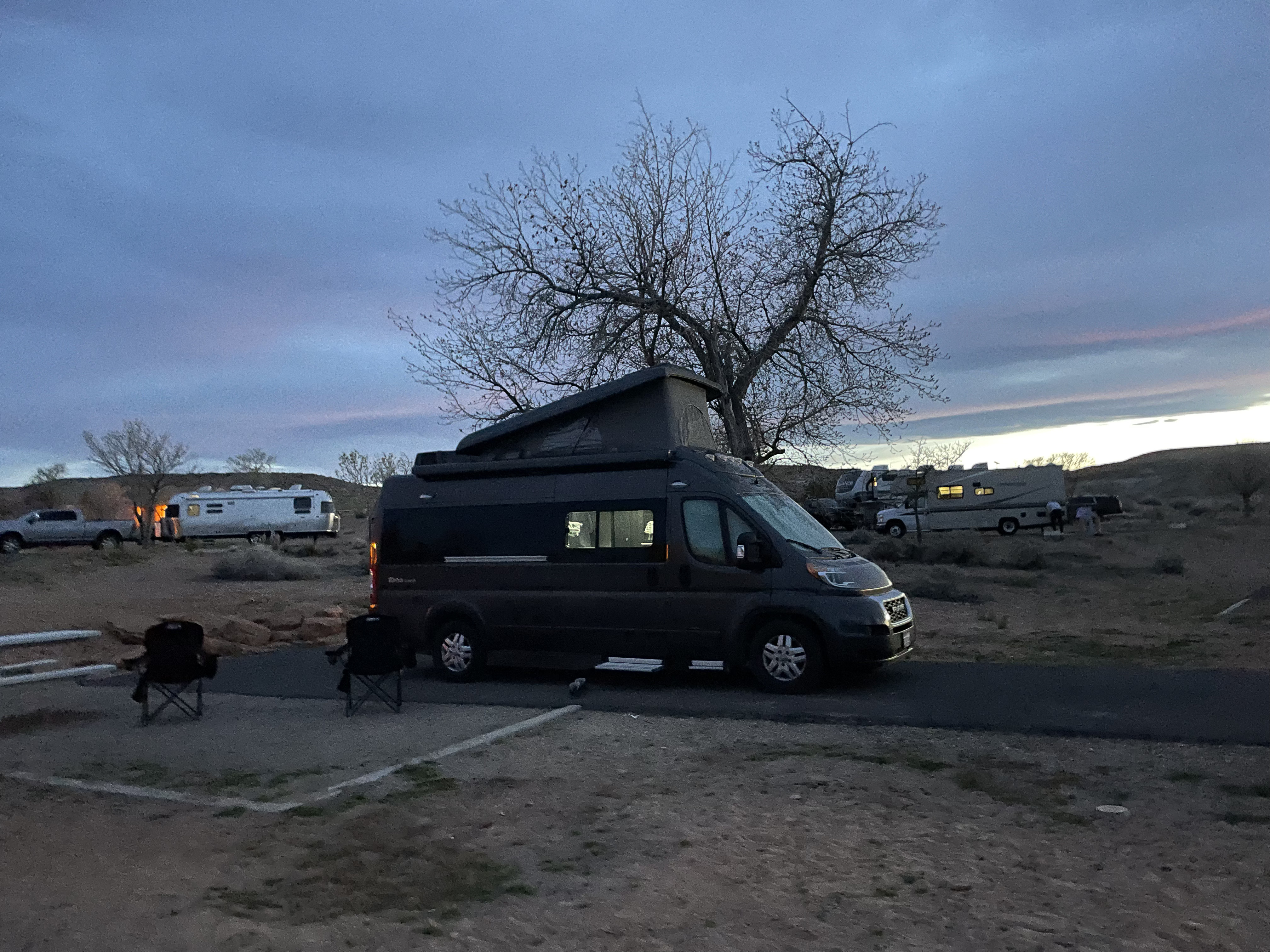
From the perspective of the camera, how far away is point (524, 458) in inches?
450

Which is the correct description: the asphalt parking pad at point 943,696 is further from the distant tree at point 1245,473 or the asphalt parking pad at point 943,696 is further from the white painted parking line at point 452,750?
the distant tree at point 1245,473

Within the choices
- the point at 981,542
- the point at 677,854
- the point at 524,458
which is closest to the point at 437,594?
the point at 524,458

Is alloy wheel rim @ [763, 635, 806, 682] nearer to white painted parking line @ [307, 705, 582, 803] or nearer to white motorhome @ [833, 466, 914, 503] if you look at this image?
white painted parking line @ [307, 705, 582, 803]

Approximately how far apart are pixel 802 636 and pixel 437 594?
420 centimetres

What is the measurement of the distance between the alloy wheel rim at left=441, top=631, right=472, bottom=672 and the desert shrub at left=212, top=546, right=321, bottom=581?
18.5 metres

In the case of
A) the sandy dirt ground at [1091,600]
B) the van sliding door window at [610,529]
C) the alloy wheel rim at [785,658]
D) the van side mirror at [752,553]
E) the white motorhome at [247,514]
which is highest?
the white motorhome at [247,514]

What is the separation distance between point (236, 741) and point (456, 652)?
129 inches

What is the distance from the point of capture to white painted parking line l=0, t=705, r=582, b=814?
614 centimetres

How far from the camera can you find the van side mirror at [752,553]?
973 centimetres

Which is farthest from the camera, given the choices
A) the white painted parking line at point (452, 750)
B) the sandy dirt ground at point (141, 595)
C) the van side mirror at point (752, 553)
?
the sandy dirt ground at point (141, 595)

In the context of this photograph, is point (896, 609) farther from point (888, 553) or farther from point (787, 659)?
point (888, 553)

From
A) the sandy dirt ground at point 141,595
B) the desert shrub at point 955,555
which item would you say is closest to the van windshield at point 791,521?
the sandy dirt ground at point 141,595

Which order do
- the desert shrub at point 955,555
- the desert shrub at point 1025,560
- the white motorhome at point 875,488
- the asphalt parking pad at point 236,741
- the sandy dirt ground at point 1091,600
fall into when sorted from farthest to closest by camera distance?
the white motorhome at point 875,488 < the desert shrub at point 955,555 < the desert shrub at point 1025,560 < the sandy dirt ground at point 1091,600 < the asphalt parking pad at point 236,741

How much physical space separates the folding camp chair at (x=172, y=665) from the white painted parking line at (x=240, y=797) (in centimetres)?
181
